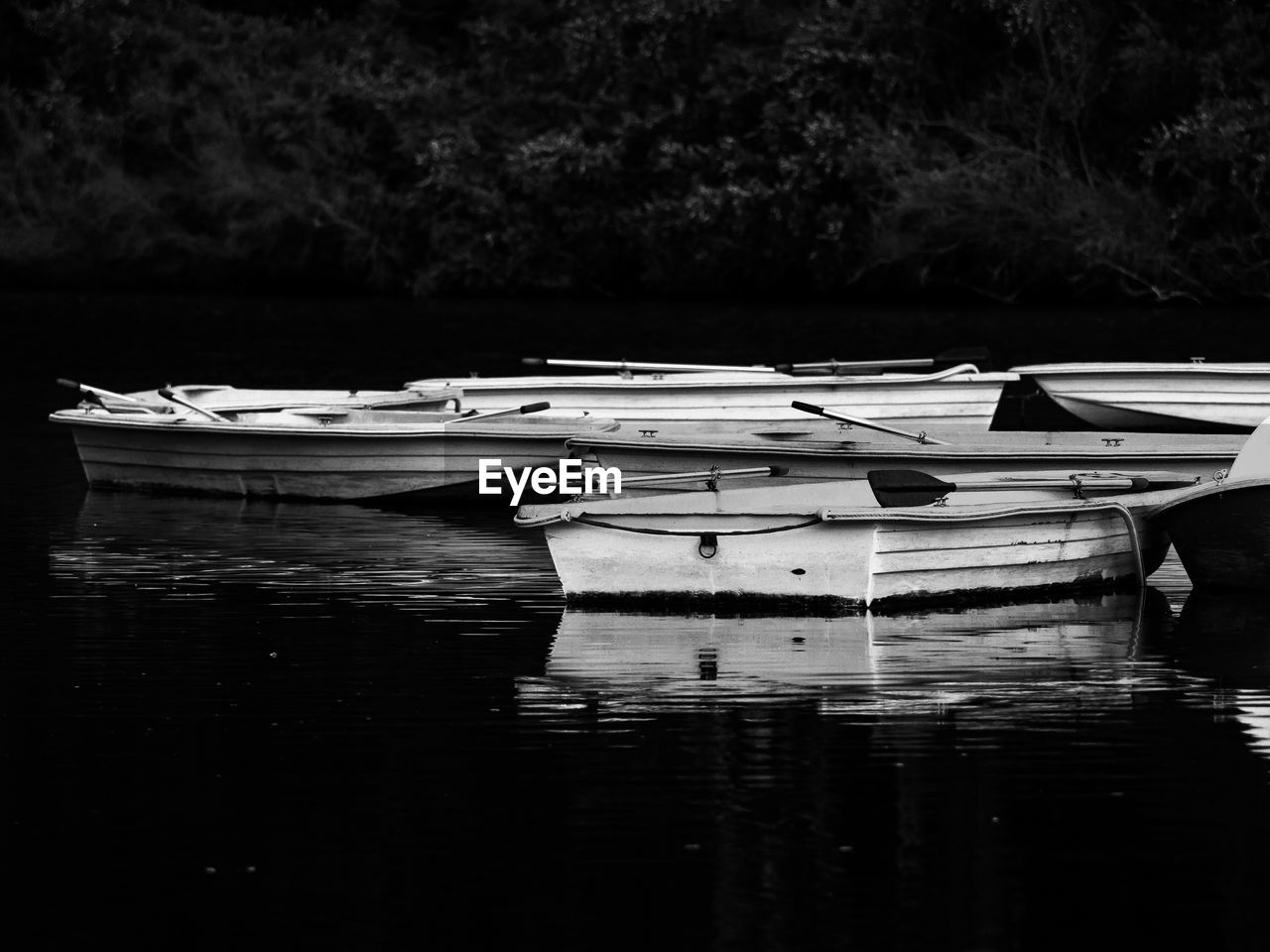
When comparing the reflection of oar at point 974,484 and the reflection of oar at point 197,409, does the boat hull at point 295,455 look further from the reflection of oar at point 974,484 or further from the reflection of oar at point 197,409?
the reflection of oar at point 974,484

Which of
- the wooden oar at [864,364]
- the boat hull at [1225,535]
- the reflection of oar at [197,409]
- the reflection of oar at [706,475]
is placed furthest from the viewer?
the wooden oar at [864,364]

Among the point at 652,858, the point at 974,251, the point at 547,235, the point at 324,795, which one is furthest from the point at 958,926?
the point at 547,235

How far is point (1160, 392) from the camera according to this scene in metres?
22.9

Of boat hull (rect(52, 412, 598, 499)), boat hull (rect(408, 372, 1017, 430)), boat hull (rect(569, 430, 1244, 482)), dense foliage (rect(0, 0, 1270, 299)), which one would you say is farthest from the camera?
dense foliage (rect(0, 0, 1270, 299))

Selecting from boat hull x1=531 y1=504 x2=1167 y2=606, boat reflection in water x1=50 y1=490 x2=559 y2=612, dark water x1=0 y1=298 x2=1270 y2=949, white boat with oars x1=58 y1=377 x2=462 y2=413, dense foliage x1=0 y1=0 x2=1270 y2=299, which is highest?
dense foliage x1=0 y1=0 x2=1270 y2=299

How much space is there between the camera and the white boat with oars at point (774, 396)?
20.6m

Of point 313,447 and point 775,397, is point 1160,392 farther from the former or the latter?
point 313,447

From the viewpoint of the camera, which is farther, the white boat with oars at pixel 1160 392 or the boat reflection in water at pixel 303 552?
the white boat with oars at pixel 1160 392

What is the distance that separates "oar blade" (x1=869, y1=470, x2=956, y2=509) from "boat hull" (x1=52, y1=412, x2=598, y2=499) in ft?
18.3

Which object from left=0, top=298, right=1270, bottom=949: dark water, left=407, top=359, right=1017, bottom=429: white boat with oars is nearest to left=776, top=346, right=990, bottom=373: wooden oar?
left=407, top=359, right=1017, bottom=429: white boat with oars

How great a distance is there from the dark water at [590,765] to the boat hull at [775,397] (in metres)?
5.40

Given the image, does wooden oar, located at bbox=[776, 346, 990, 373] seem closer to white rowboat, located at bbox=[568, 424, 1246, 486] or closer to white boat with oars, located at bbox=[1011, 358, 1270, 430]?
white boat with oars, located at bbox=[1011, 358, 1270, 430]


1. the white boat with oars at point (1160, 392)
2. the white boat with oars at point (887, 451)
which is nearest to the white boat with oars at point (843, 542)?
the white boat with oars at point (887, 451)

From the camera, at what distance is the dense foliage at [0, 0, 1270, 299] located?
44.5 meters
